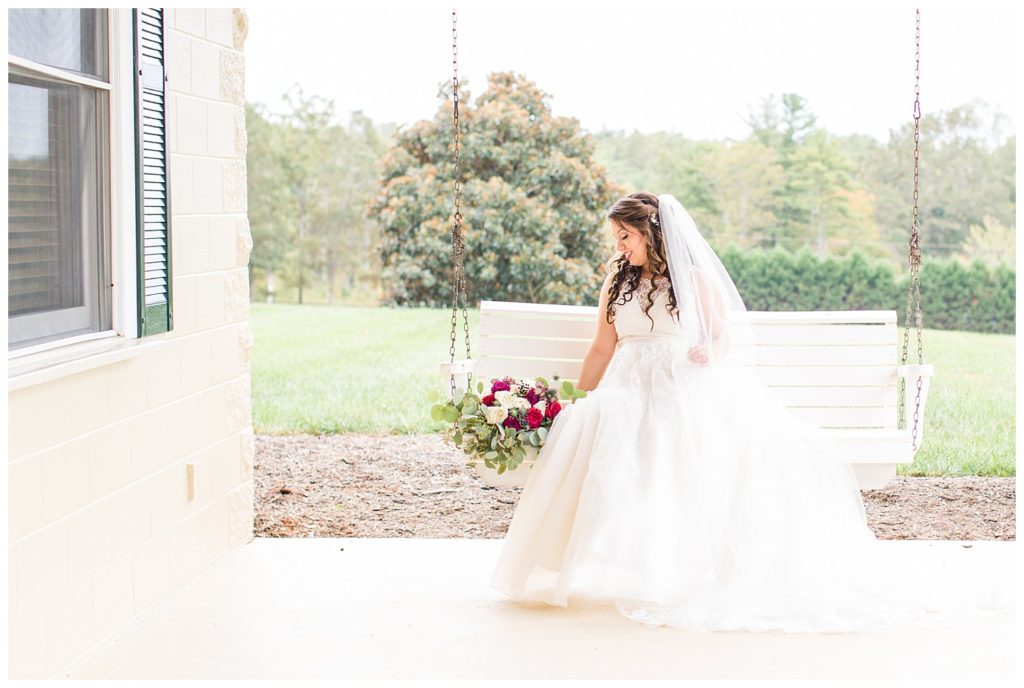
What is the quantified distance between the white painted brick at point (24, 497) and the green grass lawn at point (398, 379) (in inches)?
149

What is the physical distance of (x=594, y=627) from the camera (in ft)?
10.2

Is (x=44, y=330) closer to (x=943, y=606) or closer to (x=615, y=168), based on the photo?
(x=943, y=606)

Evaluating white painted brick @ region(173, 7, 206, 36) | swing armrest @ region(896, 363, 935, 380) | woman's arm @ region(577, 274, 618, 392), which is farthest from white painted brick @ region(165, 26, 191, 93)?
swing armrest @ region(896, 363, 935, 380)

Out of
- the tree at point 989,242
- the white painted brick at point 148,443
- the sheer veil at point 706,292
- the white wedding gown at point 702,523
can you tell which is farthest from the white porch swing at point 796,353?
the tree at point 989,242

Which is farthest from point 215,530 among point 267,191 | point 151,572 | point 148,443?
point 267,191

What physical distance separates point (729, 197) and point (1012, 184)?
5.82ft

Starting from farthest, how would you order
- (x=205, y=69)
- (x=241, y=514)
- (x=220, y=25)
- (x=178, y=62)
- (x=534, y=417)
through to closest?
(x=241, y=514), (x=220, y=25), (x=205, y=69), (x=178, y=62), (x=534, y=417)

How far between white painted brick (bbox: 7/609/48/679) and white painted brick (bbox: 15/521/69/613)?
31 mm

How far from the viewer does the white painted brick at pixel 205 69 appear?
3.60 m

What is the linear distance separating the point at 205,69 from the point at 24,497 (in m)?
1.67

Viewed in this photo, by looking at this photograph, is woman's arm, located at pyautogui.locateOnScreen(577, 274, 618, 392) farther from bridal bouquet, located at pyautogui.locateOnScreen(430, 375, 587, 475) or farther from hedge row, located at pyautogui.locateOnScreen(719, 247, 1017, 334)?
hedge row, located at pyautogui.locateOnScreen(719, 247, 1017, 334)

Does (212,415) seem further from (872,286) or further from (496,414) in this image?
(872,286)

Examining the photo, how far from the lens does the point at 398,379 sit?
276 inches

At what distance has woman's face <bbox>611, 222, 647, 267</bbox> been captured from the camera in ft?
11.6
